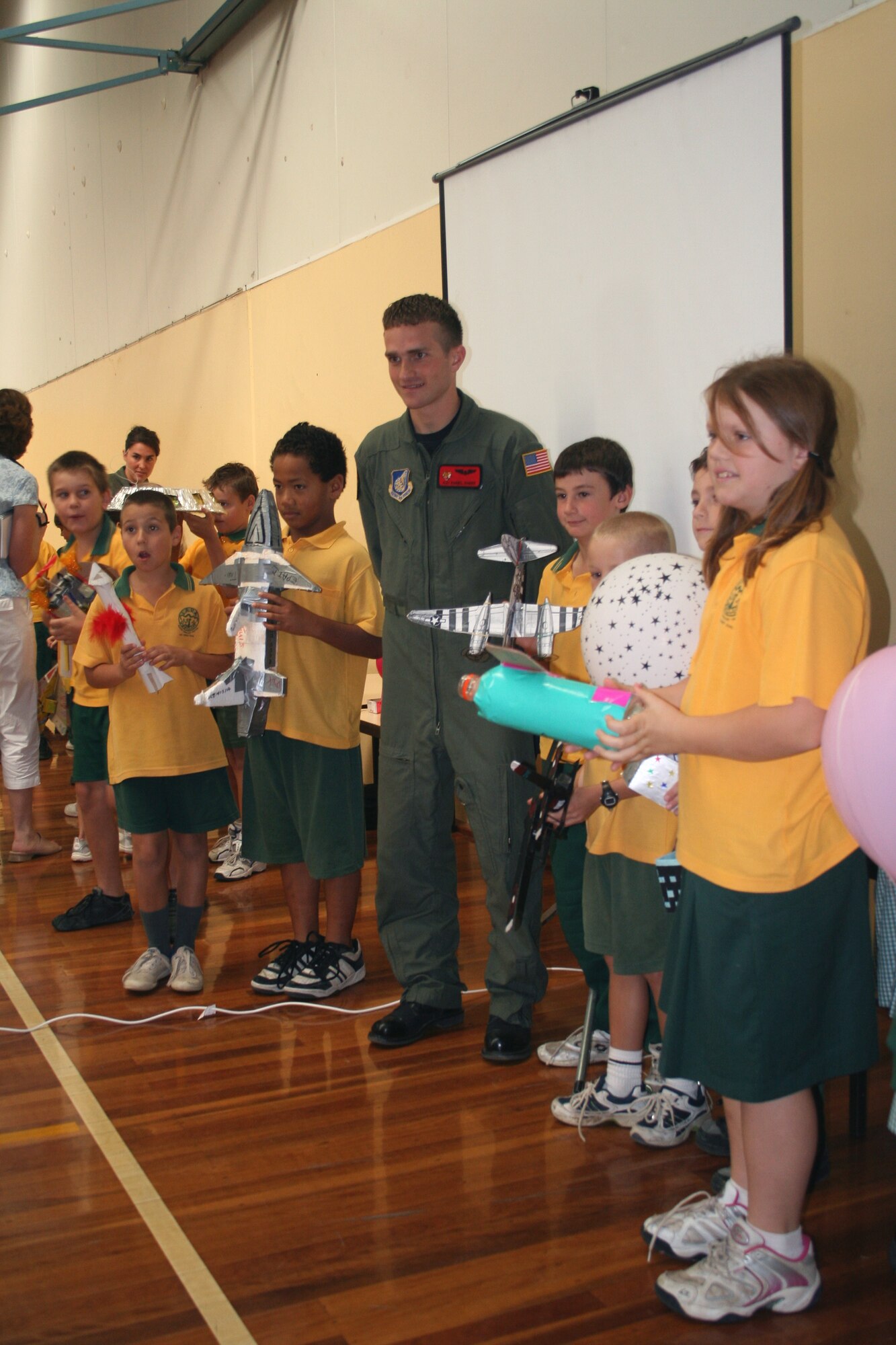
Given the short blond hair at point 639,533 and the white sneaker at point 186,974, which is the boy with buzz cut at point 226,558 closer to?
the white sneaker at point 186,974

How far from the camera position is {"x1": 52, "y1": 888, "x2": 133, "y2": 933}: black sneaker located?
3.69 metres

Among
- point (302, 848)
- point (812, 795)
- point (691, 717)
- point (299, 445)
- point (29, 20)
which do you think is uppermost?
point (29, 20)

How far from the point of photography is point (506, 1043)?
266 centimetres

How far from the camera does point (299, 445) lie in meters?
3.00

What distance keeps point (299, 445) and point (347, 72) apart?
10.7 feet

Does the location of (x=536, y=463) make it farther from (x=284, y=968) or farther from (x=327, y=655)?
(x=284, y=968)

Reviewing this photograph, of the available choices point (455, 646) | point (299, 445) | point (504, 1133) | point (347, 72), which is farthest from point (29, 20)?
point (504, 1133)

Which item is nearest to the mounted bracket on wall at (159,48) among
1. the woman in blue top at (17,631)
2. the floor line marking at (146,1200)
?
the woman in blue top at (17,631)

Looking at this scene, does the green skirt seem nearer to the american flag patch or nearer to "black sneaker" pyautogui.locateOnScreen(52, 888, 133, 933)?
the american flag patch

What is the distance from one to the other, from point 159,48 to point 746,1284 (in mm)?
7805

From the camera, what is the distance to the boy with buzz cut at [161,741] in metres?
3.11

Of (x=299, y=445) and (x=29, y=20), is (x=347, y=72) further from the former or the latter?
(x=29, y=20)

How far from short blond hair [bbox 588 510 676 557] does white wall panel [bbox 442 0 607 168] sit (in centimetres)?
210

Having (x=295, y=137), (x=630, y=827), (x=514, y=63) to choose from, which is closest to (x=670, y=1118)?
(x=630, y=827)
